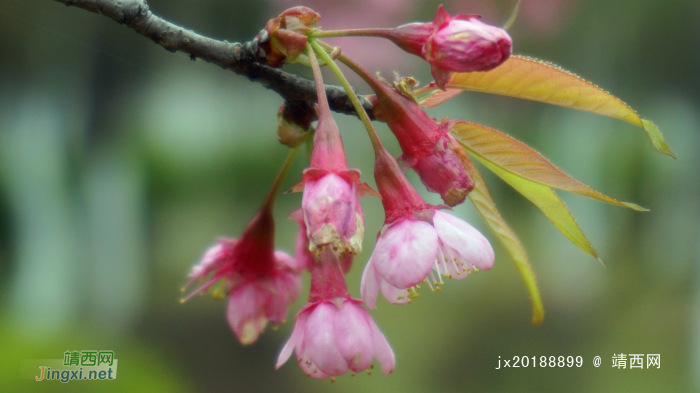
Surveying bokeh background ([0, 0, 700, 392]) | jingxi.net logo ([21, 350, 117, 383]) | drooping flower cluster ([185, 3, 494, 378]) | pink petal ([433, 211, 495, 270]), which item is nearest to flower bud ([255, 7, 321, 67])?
drooping flower cluster ([185, 3, 494, 378])

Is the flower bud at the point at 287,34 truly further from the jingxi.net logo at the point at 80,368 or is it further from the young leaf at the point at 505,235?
the jingxi.net logo at the point at 80,368

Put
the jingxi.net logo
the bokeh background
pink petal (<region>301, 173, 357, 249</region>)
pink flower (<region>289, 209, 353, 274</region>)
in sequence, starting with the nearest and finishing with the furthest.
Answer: pink petal (<region>301, 173, 357, 249</region>) → pink flower (<region>289, 209, 353, 274</region>) → the jingxi.net logo → the bokeh background

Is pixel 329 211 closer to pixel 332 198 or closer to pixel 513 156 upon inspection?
pixel 332 198

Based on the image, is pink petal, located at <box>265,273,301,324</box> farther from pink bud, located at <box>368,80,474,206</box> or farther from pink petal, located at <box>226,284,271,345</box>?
pink bud, located at <box>368,80,474,206</box>

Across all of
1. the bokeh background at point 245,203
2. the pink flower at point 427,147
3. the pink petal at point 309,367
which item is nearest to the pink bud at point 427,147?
the pink flower at point 427,147

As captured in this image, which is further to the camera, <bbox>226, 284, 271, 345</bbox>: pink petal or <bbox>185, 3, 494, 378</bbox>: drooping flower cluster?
<bbox>226, 284, 271, 345</bbox>: pink petal

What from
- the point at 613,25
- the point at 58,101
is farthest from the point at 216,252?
the point at 613,25

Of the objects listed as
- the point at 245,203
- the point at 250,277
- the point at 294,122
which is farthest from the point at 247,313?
the point at 245,203

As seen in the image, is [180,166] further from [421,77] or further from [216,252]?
[216,252]
